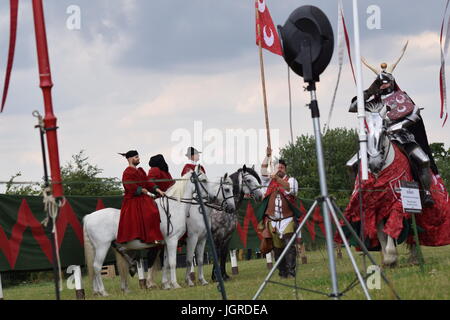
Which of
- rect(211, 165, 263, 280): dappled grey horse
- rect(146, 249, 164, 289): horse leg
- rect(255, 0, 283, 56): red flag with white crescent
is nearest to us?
rect(146, 249, 164, 289): horse leg

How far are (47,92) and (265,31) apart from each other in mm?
10253

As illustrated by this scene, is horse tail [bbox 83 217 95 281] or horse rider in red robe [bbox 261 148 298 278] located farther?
horse rider in red robe [bbox 261 148 298 278]

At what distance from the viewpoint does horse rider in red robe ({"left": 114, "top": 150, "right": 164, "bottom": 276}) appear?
12727mm

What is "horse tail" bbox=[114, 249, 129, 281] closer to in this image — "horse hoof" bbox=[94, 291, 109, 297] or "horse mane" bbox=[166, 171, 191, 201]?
"horse hoof" bbox=[94, 291, 109, 297]

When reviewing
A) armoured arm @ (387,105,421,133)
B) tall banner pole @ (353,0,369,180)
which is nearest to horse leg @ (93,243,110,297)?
tall banner pole @ (353,0,369,180)

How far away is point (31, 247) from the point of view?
13148 mm

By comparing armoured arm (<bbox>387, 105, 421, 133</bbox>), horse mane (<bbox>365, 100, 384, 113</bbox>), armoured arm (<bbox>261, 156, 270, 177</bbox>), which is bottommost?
armoured arm (<bbox>261, 156, 270, 177</bbox>)

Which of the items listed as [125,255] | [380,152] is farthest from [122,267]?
[380,152]

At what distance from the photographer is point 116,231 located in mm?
12930

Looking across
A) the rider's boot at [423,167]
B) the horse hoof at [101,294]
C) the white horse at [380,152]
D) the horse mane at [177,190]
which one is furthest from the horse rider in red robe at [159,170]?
the rider's boot at [423,167]

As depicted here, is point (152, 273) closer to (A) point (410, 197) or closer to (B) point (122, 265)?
(B) point (122, 265)

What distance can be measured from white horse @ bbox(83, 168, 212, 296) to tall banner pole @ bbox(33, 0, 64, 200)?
575cm
